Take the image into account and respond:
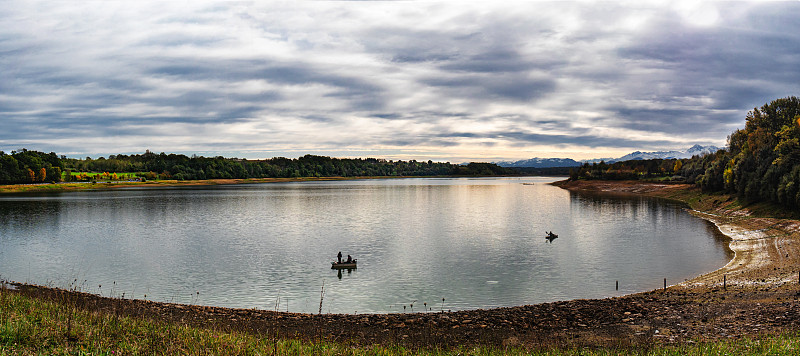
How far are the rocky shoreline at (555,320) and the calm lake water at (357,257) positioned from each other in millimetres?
2440

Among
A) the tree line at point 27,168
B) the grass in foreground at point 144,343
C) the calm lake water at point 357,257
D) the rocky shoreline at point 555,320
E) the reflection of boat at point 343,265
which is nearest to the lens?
the grass in foreground at point 144,343

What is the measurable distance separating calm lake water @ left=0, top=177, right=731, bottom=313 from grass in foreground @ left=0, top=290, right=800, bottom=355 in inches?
221

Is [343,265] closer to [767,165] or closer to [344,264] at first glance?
[344,264]

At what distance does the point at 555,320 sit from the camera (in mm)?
20734

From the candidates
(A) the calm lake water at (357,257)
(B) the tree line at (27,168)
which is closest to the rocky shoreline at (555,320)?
(A) the calm lake water at (357,257)

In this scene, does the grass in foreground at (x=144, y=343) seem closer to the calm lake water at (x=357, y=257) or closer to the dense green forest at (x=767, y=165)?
the calm lake water at (x=357, y=257)

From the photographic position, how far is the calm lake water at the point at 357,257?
27.8 meters

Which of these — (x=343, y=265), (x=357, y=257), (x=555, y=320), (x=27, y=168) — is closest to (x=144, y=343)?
(x=555, y=320)

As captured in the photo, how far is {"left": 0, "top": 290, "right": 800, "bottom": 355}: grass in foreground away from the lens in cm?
1138

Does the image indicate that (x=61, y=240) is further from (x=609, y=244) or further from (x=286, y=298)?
(x=609, y=244)

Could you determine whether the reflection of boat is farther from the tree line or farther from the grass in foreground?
the tree line

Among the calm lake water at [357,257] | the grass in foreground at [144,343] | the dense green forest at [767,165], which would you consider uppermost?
the dense green forest at [767,165]

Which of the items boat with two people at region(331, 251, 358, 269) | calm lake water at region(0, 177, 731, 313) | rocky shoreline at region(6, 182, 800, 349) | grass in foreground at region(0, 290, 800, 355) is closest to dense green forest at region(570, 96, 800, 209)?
calm lake water at region(0, 177, 731, 313)

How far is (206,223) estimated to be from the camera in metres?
63.1
